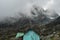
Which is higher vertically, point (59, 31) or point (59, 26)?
point (59, 26)

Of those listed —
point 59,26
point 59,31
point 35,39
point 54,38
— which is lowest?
point 35,39

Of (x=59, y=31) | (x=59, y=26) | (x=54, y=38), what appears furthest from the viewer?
(x=59, y=26)

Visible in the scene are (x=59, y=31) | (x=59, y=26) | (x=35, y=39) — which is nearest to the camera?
(x=35, y=39)

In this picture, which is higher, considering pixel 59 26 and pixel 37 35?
pixel 59 26

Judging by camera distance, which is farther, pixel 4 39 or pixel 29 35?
pixel 4 39

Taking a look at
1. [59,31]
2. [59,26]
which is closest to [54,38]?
[59,31]

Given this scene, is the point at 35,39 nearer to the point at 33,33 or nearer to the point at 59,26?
the point at 33,33

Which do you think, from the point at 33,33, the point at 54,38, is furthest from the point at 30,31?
the point at 54,38

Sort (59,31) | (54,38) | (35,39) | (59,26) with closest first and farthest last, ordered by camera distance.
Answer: (35,39) < (54,38) < (59,31) < (59,26)

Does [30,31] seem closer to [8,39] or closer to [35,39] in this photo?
[35,39]
